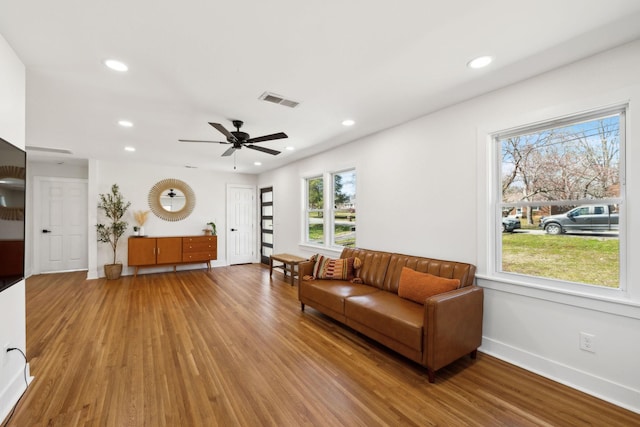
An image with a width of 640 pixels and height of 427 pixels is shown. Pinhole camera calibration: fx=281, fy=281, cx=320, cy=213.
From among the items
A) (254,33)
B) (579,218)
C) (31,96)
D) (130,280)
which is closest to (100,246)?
(130,280)

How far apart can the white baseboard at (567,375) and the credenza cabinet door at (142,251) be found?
607cm

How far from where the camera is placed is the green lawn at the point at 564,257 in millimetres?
2133

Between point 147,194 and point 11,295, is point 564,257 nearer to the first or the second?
point 11,295

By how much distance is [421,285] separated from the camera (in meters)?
2.77

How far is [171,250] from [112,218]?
1368 mm

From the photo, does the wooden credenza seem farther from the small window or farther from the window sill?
the window sill

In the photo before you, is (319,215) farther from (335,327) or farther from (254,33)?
(254,33)

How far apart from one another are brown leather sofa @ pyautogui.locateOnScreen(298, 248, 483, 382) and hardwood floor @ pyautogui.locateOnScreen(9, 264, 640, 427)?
207mm

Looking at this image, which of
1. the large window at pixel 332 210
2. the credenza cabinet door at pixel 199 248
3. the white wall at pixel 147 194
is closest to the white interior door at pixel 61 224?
the white wall at pixel 147 194

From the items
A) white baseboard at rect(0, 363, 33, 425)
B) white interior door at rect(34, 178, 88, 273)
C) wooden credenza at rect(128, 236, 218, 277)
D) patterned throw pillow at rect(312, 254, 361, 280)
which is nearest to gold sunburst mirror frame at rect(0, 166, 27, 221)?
white baseboard at rect(0, 363, 33, 425)

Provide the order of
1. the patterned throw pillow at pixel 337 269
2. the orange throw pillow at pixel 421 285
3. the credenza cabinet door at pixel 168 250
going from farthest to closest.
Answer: the credenza cabinet door at pixel 168 250
the patterned throw pillow at pixel 337 269
the orange throw pillow at pixel 421 285

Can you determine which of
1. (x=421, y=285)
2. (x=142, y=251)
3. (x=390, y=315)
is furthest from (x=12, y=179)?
(x=142, y=251)

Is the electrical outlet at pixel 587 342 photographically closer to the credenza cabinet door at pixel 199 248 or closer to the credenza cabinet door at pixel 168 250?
the credenza cabinet door at pixel 199 248

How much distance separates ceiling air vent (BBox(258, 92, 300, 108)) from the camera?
275cm
